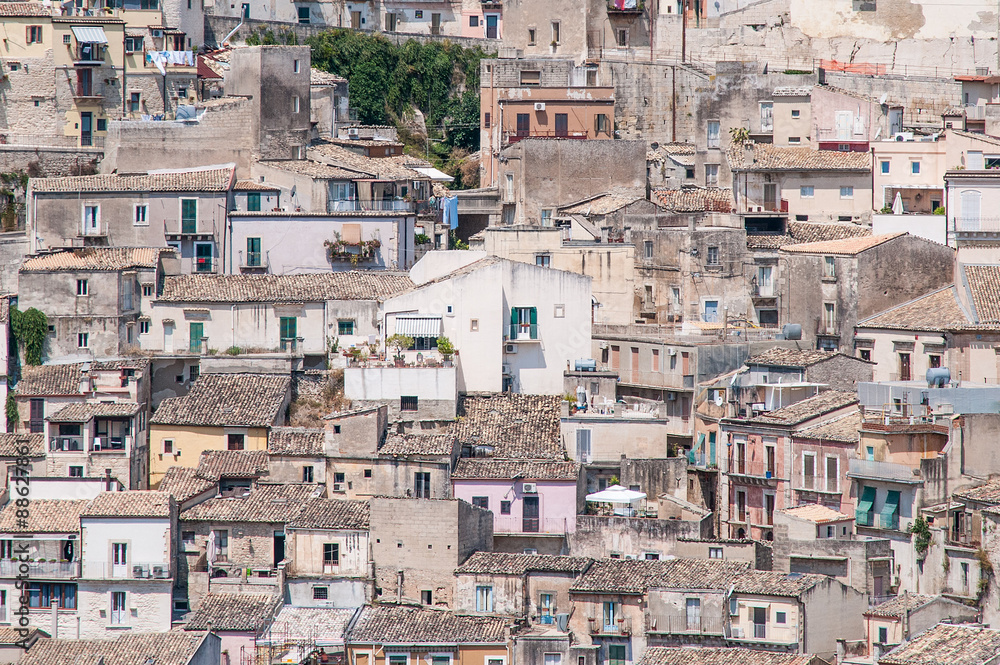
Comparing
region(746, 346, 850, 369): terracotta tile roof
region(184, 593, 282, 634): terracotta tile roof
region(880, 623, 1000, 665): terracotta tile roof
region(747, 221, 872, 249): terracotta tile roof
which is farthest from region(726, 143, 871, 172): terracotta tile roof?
region(880, 623, 1000, 665): terracotta tile roof

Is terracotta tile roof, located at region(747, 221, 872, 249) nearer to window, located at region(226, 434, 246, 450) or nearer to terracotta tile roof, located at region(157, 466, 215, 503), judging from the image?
window, located at region(226, 434, 246, 450)

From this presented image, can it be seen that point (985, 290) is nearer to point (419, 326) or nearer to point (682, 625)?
point (682, 625)

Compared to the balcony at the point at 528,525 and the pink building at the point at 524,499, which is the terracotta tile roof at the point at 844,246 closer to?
the pink building at the point at 524,499

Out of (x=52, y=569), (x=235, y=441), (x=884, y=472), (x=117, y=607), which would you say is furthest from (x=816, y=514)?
(x=52, y=569)

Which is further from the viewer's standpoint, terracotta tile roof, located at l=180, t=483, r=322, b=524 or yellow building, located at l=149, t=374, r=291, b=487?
yellow building, located at l=149, t=374, r=291, b=487

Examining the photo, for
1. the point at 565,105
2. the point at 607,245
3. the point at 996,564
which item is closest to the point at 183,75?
the point at 565,105

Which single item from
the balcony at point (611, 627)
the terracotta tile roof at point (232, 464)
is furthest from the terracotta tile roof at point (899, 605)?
the terracotta tile roof at point (232, 464)
